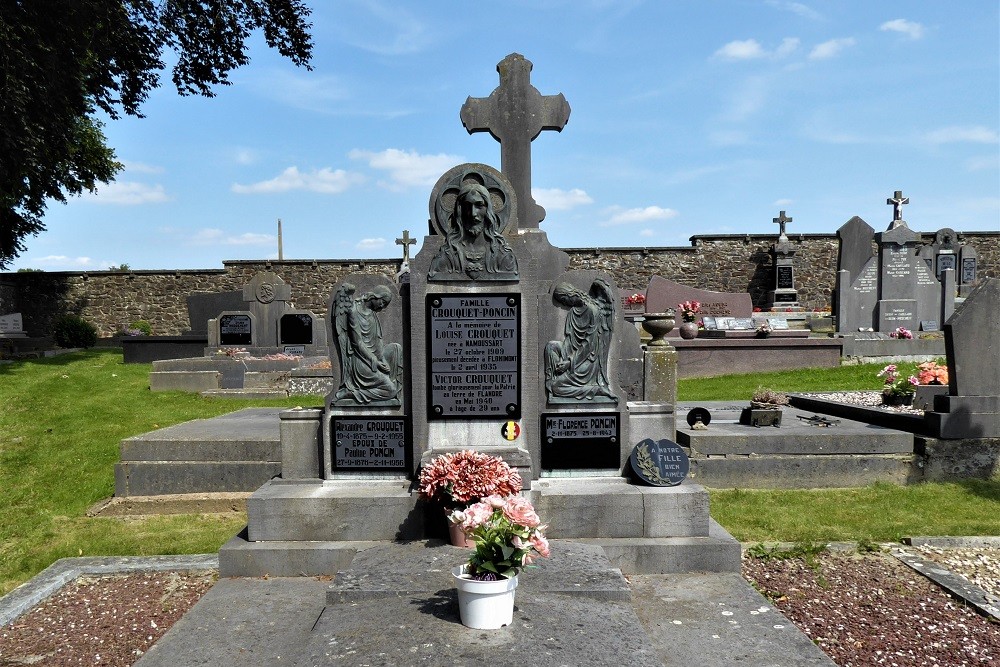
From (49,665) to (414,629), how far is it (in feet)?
7.81

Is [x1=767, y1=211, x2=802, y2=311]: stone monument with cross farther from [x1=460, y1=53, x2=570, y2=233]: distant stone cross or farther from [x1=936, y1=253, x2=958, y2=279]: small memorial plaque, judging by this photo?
[x1=460, y1=53, x2=570, y2=233]: distant stone cross

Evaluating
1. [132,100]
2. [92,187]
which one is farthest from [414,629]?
[92,187]

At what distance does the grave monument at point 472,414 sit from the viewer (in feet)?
17.3

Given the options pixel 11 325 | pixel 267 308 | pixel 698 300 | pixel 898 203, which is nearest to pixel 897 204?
pixel 898 203

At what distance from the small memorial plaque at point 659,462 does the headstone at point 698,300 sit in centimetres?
1585

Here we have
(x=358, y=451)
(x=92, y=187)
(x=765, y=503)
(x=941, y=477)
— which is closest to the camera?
(x=358, y=451)

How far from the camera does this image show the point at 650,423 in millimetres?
5785

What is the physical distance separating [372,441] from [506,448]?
45.5 inches

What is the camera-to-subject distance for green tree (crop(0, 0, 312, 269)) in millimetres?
13570

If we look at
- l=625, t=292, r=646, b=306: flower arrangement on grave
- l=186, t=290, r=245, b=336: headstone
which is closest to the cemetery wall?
l=186, t=290, r=245, b=336: headstone

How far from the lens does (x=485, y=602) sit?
359 cm

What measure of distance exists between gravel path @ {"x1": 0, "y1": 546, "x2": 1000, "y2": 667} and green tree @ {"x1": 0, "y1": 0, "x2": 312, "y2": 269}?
41.5 ft

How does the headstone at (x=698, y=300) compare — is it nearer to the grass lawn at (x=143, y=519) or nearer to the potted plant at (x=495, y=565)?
the grass lawn at (x=143, y=519)

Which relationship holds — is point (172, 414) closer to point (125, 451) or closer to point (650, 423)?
point (125, 451)
